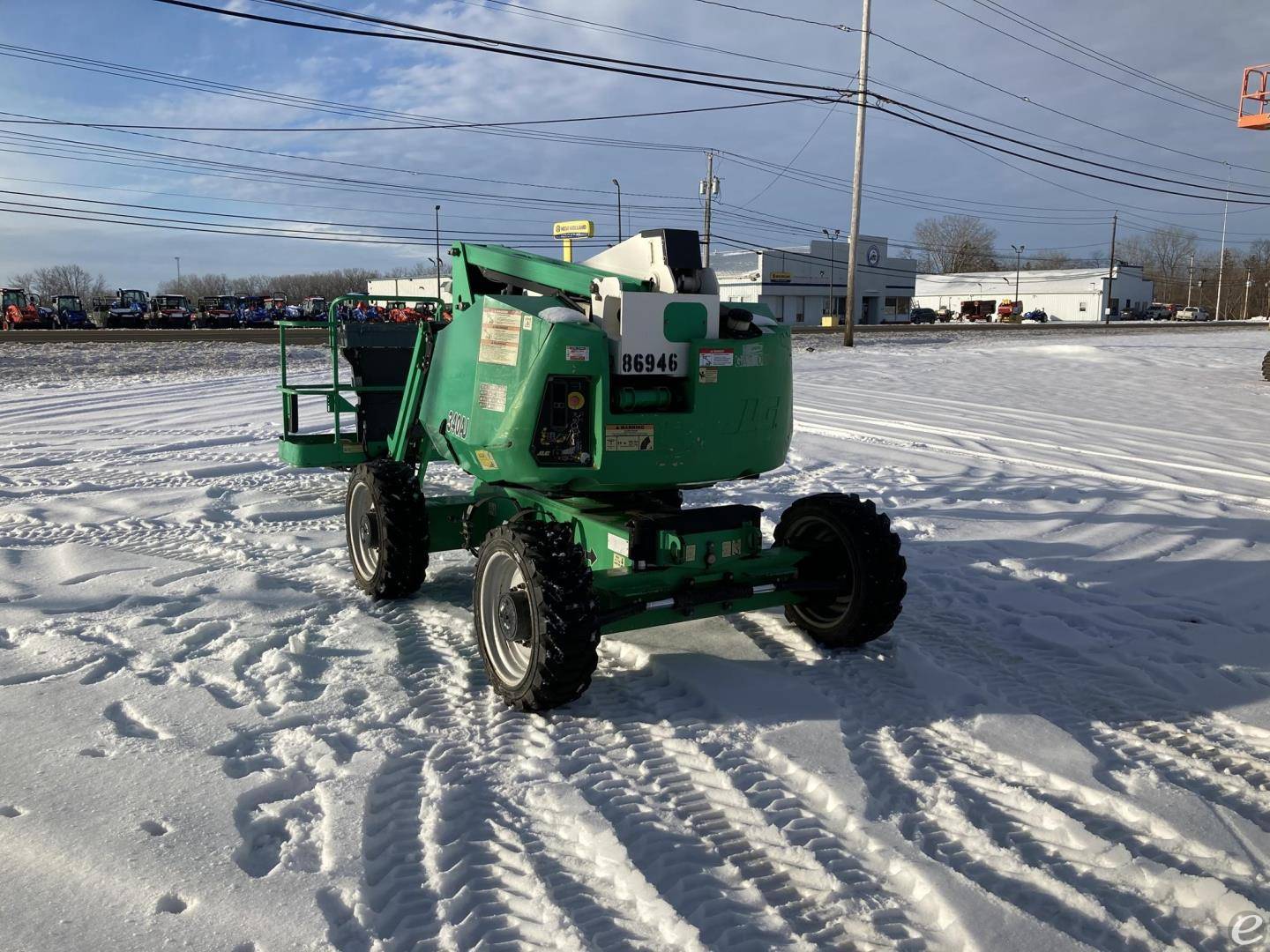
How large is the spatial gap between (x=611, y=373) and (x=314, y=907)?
2.72 metres

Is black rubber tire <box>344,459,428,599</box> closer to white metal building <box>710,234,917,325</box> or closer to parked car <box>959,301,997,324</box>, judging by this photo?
white metal building <box>710,234,917,325</box>

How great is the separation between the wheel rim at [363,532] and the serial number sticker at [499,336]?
1.54 meters

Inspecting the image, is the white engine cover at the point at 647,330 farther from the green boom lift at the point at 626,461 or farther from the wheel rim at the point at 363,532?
the wheel rim at the point at 363,532

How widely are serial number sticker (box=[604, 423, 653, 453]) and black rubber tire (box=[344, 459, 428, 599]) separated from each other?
71.7 inches

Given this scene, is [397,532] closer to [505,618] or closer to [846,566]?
[505,618]

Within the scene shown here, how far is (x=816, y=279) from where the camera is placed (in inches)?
3233

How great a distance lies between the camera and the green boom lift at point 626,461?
4.63 m

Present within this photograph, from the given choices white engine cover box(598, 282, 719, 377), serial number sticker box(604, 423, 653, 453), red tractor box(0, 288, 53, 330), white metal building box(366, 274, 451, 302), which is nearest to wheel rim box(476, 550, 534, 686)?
serial number sticker box(604, 423, 653, 453)

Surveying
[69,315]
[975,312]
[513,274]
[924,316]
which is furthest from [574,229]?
[975,312]

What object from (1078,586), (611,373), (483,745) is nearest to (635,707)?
(483,745)

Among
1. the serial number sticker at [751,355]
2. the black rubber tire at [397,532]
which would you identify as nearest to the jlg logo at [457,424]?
the black rubber tire at [397,532]

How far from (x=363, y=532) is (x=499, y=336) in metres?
2.15

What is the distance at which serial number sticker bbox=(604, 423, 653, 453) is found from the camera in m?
4.77

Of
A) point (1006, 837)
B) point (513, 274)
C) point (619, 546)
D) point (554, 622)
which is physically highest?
point (513, 274)
